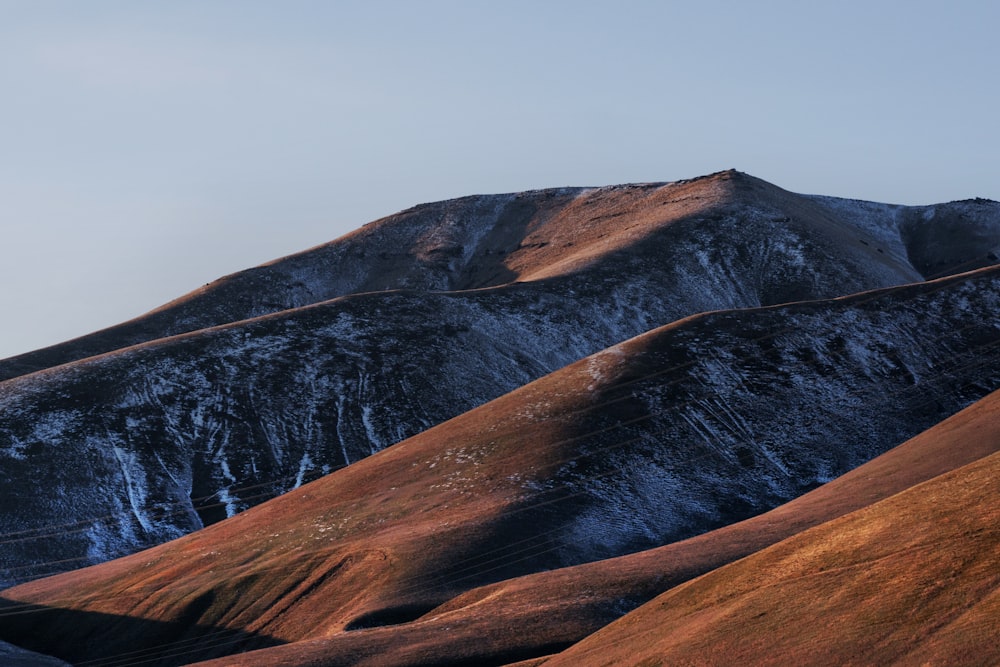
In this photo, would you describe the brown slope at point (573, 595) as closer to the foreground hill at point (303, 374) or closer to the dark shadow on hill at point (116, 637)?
the dark shadow on hill at point (116, 637)

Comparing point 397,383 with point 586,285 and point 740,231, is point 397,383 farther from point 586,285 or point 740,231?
point 740,231

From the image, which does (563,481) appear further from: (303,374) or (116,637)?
(303,374)

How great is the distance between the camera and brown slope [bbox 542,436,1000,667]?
137 feet

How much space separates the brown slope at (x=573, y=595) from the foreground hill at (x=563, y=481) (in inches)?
66.4

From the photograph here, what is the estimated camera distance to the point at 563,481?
303 ft

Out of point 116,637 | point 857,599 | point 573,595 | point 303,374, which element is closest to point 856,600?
point 857,599

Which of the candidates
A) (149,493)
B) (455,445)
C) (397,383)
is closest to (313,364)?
(397,383)

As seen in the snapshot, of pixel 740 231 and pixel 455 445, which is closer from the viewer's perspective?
pixel 455 445

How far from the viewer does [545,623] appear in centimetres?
6506

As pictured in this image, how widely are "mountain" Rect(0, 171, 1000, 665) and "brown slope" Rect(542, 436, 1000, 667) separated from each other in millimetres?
5624

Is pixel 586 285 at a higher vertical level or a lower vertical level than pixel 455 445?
higher

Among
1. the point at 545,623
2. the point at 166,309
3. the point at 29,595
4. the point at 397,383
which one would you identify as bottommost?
the point at 545,623

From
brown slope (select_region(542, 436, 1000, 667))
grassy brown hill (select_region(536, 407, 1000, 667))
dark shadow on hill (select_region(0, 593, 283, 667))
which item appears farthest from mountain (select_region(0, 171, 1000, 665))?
brown slope (select_region(542, 436, 1000, 667))

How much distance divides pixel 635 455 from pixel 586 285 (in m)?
70.6
